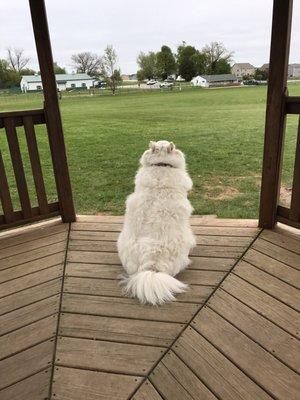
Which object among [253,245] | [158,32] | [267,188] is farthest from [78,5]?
[253,245]

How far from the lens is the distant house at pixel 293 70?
8.98ft

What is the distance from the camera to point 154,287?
214 centimetres

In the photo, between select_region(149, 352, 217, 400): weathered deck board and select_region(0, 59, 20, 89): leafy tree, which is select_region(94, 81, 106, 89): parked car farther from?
select_region(149, 352, 217, 400): weathered deck board

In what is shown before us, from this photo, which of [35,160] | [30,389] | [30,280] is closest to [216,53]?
[35,160]

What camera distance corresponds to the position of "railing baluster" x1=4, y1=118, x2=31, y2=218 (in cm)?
309

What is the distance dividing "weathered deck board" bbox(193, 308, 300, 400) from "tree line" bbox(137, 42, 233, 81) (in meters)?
2.99

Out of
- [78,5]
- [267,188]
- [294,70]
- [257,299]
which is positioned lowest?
[257,299]

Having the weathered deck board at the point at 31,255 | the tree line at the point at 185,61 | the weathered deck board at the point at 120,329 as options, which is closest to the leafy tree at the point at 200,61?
the tree line at the point at 185,61

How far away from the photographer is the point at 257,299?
2.20 metres

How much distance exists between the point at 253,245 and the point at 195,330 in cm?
120

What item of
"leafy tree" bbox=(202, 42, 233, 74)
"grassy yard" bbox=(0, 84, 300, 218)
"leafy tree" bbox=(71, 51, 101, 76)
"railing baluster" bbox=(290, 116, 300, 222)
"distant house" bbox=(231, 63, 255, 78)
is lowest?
"grassy yard" bbox=(0, 84, 300, 218)

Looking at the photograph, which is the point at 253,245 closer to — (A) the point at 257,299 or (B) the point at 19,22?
(A) the point at 257,299

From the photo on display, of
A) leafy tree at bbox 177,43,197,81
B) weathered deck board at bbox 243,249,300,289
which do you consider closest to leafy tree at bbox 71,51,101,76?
leafy tree at bbox 177,43,197,81

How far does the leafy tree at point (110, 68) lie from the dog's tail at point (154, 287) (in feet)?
16.6
